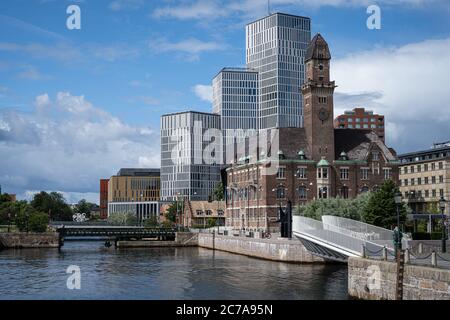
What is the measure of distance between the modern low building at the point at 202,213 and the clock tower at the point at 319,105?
177 feet

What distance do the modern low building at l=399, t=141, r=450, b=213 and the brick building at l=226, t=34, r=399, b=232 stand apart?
1017 centimetres

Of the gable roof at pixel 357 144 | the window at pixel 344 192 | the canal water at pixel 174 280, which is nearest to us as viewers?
the canal water at pixel 174 280

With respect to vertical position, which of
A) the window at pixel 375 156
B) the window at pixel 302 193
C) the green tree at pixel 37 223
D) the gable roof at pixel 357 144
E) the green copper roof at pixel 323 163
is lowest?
the green tree at pixel 37 223

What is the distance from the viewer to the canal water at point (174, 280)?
48.7 m

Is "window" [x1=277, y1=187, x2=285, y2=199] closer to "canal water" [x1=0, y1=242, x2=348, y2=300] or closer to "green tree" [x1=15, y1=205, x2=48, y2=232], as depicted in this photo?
"canal water" [x1=0, y1=242, x2=348, y2=300]

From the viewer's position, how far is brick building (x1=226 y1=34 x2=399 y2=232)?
114 meters

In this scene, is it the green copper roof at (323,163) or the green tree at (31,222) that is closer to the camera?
the green copper roof at (323,163)

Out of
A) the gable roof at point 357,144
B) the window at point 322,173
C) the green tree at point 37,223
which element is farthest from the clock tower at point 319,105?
the green tree at point 37,223

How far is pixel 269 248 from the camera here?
80.3 meters

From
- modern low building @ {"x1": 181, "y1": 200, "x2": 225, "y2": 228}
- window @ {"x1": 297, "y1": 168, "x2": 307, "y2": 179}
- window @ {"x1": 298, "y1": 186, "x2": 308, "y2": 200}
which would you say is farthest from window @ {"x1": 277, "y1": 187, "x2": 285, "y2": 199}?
modern low building @ {"x1": 181, "y1": 200, "x2": 225, "y2": 228}

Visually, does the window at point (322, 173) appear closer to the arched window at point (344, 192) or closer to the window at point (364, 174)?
the arched window at point (344, 192)

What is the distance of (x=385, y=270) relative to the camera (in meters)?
40.5
